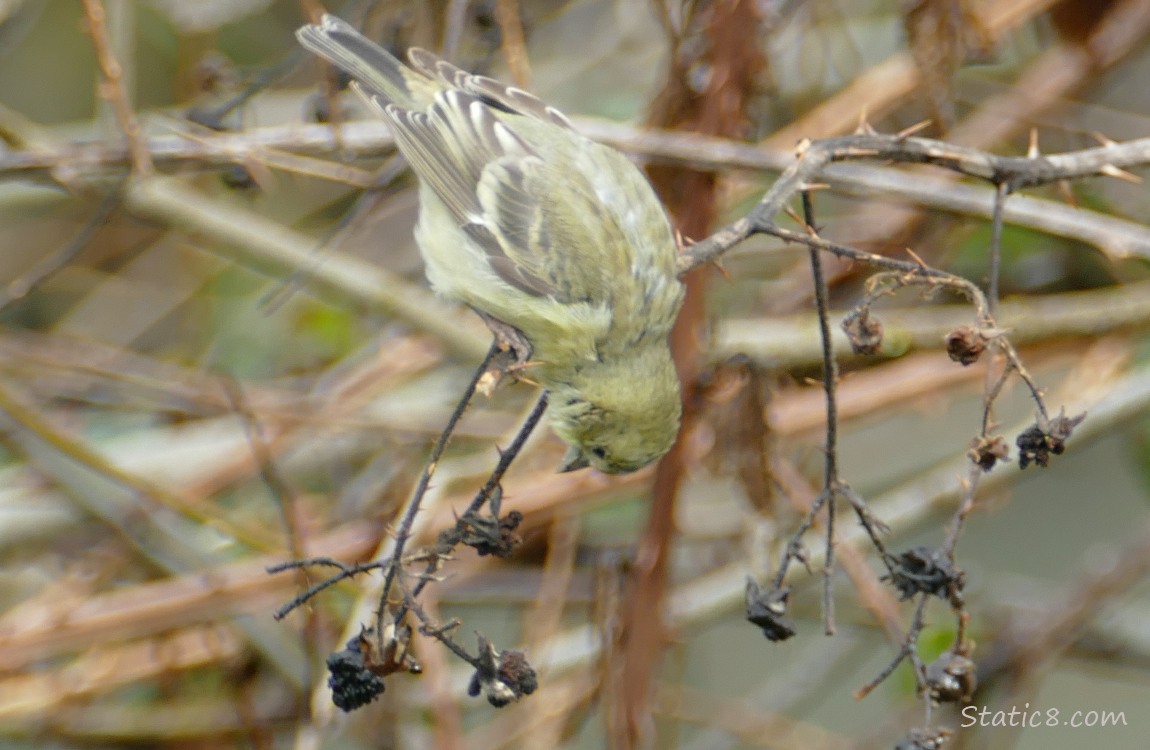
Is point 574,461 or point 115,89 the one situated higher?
point 115,89

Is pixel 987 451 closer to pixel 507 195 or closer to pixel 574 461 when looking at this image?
pixel 574 461

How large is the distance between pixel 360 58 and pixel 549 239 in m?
0.96

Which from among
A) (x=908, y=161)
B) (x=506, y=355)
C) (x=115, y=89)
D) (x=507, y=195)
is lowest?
(x=506, y=355)

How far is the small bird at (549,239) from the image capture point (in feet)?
10.9

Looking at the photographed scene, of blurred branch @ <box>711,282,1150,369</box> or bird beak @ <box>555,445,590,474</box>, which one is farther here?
blurred branch @ <box>711,282,1150,369</box>

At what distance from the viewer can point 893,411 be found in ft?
18.0

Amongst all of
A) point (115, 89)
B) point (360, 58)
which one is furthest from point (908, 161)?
point (115, 89)

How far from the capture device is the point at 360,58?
157 inches

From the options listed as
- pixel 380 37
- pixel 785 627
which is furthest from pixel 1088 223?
pixel 380 37

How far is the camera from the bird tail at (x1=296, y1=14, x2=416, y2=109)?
3881 millimetres

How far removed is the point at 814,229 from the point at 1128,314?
9.66 feet

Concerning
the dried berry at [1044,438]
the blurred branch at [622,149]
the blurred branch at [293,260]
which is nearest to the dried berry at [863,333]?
the dried berry at [1044,438]

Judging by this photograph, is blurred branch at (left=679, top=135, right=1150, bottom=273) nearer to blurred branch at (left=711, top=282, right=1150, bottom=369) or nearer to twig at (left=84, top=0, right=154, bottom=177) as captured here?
blurred branch at (left=711, top=282, right=1150, bottom=369)

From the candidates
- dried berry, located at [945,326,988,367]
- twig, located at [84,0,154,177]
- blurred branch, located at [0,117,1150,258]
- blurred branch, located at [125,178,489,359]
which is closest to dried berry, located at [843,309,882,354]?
dried berry, located at [945,326,988,367]
